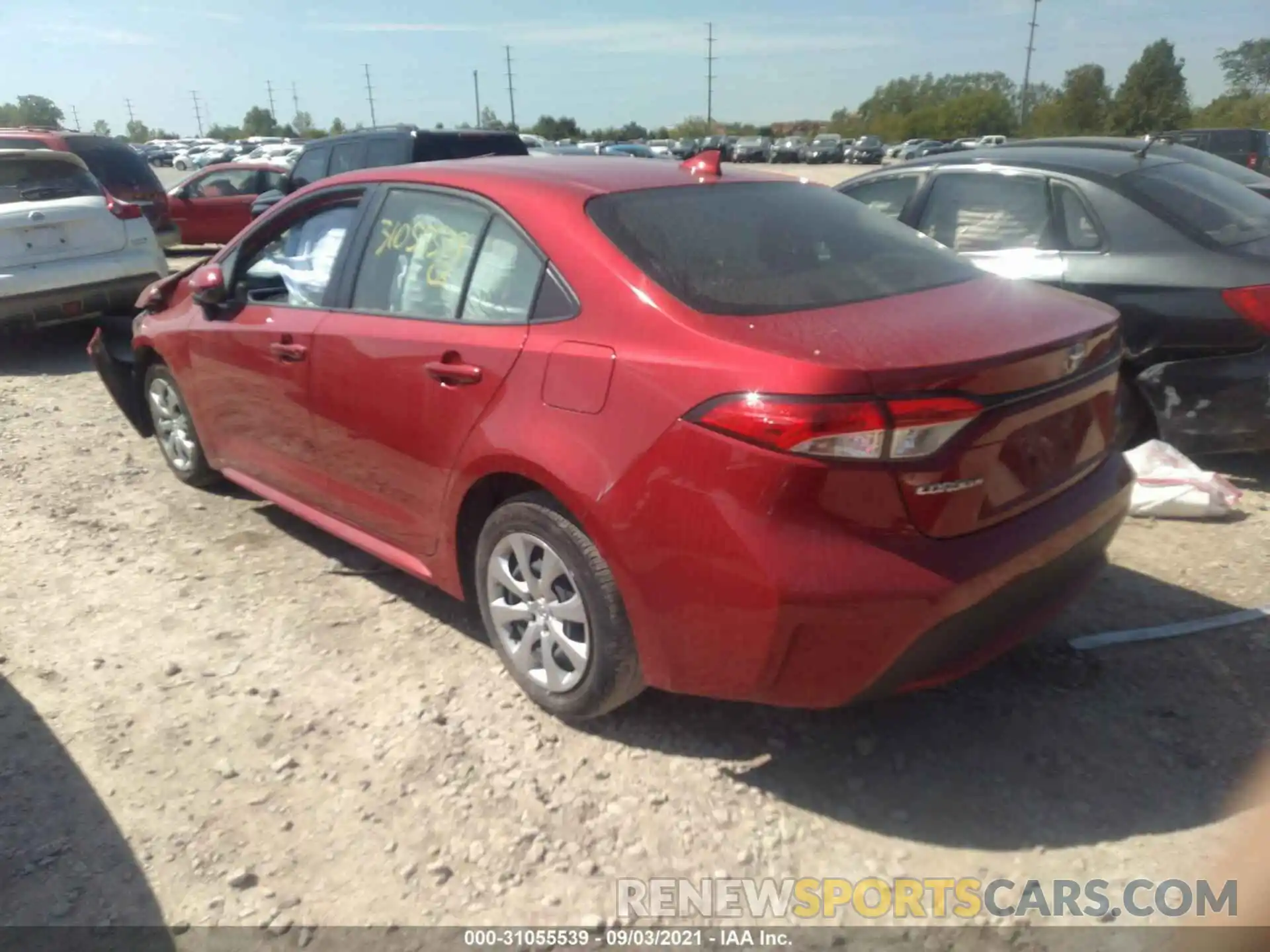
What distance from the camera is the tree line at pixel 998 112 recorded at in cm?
5764

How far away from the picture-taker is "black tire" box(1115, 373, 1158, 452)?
4.89 metres

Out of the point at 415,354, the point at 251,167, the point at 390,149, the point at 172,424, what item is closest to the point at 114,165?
the point at 251,167

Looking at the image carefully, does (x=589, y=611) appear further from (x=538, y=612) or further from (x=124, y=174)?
(x=124, y=174)

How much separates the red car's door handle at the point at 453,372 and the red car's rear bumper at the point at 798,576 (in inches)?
27.8

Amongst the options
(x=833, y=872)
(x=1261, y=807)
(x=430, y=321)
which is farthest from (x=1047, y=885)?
(x=430, y=321)

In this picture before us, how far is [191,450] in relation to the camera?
507 cm

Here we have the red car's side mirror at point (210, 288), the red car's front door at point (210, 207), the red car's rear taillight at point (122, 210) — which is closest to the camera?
the red car's side mirror at point (210, 288)

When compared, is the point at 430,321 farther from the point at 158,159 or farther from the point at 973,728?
the point at 158,159

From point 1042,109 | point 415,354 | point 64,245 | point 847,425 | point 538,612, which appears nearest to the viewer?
point 847,425

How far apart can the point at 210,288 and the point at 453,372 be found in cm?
177

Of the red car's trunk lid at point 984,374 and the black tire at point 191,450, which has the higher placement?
the red car's trunk lid at point 984,374

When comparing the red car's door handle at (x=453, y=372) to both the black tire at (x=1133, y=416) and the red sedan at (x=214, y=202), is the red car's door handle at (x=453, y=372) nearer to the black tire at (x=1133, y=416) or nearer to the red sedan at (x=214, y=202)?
the black tire at (x=1133, y=416)

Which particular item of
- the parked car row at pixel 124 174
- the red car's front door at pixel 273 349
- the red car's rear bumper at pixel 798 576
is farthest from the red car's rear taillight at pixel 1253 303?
the parked car row at pixel 124 174

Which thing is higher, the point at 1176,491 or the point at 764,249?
the point at 764,249
